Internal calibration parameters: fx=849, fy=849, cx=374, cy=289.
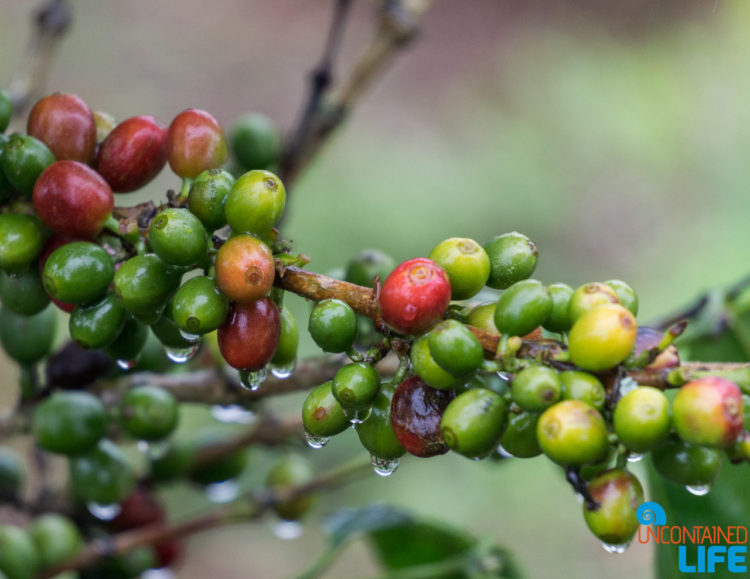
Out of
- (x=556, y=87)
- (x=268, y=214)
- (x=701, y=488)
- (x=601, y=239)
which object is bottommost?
(x=701, y=488)

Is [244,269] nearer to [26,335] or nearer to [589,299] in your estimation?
[589,299]

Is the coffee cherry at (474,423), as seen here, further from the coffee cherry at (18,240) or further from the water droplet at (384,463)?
the coffee cherry at (18,240)

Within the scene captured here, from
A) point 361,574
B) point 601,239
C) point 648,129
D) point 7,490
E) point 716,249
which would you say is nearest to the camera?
point 7,490

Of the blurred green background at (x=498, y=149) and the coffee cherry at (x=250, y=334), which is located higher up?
the blurred green background at (x=498, y=149)

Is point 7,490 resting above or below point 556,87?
below

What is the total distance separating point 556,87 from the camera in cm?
443

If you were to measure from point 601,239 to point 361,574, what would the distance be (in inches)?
90.3

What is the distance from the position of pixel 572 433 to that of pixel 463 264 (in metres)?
0.20

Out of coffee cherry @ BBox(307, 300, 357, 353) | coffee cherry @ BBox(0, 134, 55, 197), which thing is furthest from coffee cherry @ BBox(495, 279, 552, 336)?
coffee cherry @ BBox(0, 134, 55, 197)

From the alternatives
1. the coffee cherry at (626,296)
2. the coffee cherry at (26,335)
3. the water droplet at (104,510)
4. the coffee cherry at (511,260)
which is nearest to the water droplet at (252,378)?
the coffee cherry at (511,260)

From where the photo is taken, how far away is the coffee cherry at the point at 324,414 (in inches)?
29.9

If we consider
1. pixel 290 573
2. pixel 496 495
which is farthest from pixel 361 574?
pixel 496 495

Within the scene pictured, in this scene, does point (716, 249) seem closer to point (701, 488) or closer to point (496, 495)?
point (496, 495)

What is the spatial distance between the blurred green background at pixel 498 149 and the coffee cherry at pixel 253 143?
4.62ft
